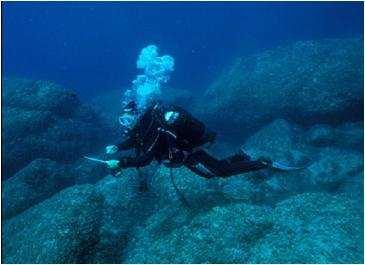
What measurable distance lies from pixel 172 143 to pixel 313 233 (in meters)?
3.00

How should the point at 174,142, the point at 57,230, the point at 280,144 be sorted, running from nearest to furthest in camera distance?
the point at 174,142 < the point at 57,230 < the point at 280,144

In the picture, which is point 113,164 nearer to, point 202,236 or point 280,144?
point 202,236

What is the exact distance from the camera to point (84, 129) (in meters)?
15.4

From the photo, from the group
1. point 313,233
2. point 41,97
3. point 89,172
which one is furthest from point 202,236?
point 41,97

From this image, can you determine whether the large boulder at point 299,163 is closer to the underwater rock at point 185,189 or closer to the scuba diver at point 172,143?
the underwater rock at point 185,189

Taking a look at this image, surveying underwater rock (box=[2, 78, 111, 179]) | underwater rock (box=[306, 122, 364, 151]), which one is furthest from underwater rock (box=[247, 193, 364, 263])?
underwater rock (box=[2, 78, 111, 179])

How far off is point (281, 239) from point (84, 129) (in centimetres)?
1045

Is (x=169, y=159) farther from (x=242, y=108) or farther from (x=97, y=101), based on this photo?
(x=97, y=101)

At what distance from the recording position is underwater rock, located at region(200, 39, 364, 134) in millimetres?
12766

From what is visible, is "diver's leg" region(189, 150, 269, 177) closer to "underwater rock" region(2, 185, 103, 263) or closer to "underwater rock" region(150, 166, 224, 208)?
"underwater rock" region(150, 166, 224, 208)

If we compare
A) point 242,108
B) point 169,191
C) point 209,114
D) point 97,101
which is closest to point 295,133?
point 242,108

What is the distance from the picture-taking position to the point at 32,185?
35.3 ft

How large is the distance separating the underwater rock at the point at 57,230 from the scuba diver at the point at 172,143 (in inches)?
65.5

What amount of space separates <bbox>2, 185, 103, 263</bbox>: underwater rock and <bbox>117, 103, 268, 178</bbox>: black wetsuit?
5.64 ft
